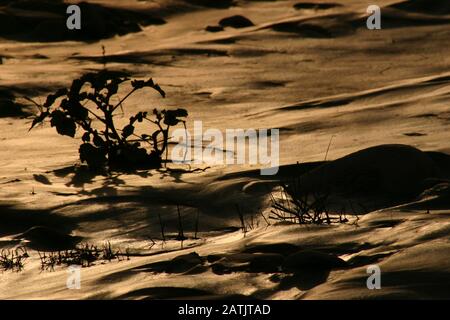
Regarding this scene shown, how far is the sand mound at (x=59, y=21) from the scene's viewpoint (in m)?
9.67

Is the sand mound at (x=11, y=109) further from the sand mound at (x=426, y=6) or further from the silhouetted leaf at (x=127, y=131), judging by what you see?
the sand mound at (x=426, y=6)

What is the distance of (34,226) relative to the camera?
450 cm

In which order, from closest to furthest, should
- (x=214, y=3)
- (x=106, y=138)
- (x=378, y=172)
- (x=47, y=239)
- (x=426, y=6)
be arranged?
(x=47, y=239)
(x=378, y=172)
(x=106, y=138)
(x=426, y=6)
(x=214, y=3)

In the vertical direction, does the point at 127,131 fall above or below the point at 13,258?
above

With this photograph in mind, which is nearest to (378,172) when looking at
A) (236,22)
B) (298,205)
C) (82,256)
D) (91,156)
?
(298,205)

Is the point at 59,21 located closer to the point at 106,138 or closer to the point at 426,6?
the point at 426,6

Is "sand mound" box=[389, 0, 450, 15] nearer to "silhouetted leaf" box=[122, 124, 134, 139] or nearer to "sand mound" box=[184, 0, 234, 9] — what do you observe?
"sand mound" box=[184, 0, 234, 9]

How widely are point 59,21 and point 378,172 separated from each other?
580 centimetres

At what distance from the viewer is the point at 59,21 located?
987 cm

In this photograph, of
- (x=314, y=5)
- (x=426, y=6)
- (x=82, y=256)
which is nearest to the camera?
(x=82, y=256)

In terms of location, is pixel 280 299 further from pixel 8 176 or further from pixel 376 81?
pixel 376 81

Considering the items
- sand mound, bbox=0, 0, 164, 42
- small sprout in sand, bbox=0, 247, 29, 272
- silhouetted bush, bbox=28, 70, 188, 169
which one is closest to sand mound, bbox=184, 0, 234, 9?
Answer: sand mound, bbox=0, 0, 164, 42

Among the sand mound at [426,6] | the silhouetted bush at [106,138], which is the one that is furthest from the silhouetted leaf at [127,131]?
the sand mound at [426,6]

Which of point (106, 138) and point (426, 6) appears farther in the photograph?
point (426, 6)
